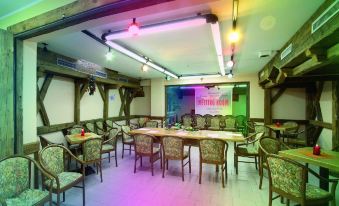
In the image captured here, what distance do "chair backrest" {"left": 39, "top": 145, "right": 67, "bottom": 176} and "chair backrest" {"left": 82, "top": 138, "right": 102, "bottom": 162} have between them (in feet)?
1.87

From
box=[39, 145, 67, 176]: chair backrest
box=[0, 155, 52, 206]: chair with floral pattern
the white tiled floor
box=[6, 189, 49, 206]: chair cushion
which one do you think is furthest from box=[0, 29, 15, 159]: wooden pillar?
the white tiled floor

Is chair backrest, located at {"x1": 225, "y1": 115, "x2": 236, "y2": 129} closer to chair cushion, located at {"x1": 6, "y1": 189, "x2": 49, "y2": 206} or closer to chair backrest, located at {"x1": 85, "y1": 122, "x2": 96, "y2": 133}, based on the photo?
chair backrest, located at {"x1": 85, "y1": 122, "x2": 96, "y2": 133}

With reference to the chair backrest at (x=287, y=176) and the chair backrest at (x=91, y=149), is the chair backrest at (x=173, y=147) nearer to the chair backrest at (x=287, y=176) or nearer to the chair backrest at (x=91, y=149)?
the chair backrest at (x=91, y=149)

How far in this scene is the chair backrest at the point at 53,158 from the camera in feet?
8.49

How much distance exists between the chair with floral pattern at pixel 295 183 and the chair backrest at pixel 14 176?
129 inches

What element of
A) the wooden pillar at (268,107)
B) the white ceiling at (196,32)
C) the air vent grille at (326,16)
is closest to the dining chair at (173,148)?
the white ceiling at (196,32)

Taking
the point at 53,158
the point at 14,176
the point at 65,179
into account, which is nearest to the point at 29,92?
the point at 53,158

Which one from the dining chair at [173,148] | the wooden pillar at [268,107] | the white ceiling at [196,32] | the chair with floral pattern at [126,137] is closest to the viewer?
the white ceiling at [196,32]

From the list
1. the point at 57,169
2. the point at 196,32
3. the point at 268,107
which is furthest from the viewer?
the point at 268,107

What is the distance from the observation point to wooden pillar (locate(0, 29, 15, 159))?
235cm

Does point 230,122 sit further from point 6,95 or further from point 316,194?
point 6,95

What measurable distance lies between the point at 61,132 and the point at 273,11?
5.79 m

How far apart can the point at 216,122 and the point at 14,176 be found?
6.76 metres

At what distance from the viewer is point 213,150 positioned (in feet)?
11.2
